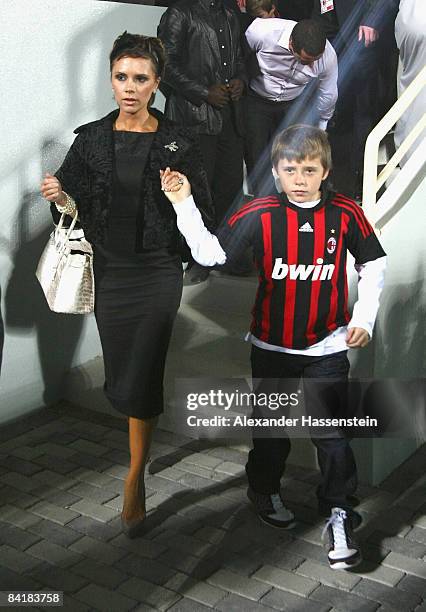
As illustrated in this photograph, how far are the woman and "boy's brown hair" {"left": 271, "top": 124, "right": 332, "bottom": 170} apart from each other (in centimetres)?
40

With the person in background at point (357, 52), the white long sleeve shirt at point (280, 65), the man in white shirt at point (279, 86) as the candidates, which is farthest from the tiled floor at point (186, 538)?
the person in background at point (357, 52)

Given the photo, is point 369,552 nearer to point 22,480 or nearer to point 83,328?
point 22,480

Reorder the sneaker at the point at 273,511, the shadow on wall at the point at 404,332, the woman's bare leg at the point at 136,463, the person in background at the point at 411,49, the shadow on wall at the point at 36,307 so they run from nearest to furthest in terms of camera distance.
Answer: the woman's bare leg at the point at 136,463, the sneaker at the point at 273,511, the shadow on wall at the point at 404,332, the shadow on wall at the point at 36,307, the person in background at the point at 411,49

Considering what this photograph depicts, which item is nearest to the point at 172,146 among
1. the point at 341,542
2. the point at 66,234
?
the point at 66,234

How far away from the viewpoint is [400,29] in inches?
235

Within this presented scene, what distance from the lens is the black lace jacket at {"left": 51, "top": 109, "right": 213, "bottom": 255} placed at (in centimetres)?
381

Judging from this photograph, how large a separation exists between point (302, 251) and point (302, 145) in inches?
16.3

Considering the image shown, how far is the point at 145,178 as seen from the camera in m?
3.81

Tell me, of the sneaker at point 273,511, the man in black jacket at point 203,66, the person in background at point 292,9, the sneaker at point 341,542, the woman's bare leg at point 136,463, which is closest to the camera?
the sneaker at point 341,542

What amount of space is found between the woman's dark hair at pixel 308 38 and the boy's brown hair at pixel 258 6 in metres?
0.34

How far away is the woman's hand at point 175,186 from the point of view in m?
3.64

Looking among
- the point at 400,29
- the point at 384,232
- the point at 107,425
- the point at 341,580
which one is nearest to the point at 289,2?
the point at 400,29

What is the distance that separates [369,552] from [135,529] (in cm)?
101

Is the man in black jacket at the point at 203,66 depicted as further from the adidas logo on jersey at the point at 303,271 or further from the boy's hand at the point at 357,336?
the boy's hand at the point at 357,336
